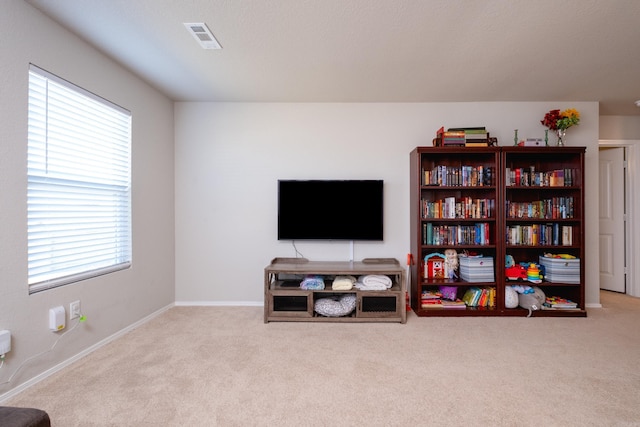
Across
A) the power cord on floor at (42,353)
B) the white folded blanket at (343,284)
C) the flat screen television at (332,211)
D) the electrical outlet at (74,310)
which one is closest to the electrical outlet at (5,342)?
the power cord on floor at (42,353)

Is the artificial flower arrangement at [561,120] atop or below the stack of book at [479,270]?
atop

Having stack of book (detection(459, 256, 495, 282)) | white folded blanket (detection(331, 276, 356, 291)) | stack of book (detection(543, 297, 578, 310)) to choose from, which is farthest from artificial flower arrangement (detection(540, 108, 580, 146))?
white folded blanket (detection(331, 276, 356, 291))

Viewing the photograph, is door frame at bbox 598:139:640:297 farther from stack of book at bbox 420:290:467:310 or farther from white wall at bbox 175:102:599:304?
stack of book at bbox 420:290:467:310

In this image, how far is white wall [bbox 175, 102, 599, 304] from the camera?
3.48m

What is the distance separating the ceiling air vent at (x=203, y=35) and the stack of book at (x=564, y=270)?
12.5 ft

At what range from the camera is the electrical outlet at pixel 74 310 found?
214 cm

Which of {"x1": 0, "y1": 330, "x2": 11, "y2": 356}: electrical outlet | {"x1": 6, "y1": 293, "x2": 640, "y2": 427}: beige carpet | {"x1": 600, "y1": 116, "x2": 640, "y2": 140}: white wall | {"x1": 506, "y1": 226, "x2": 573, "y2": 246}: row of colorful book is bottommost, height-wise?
{"x1": 6, "y1": 293, "x2": 640, "y2": 427}: beige carpet

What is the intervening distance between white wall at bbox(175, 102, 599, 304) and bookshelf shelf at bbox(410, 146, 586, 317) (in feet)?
0.97

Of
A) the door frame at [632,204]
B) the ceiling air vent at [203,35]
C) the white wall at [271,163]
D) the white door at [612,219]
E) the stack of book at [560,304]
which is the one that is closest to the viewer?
the ceiling air vent at [203,35]

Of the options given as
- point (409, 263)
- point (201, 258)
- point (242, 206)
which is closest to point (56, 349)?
point (201, 258)

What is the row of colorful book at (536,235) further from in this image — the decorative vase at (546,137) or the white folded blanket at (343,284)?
the white folded blanket at (343,284)

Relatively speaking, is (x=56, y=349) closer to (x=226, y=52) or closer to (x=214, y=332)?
(x=214, y=332)

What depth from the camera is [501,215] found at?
10.3 ft

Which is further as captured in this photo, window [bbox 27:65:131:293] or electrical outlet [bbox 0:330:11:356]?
window [bbox 27:65:131:293]
